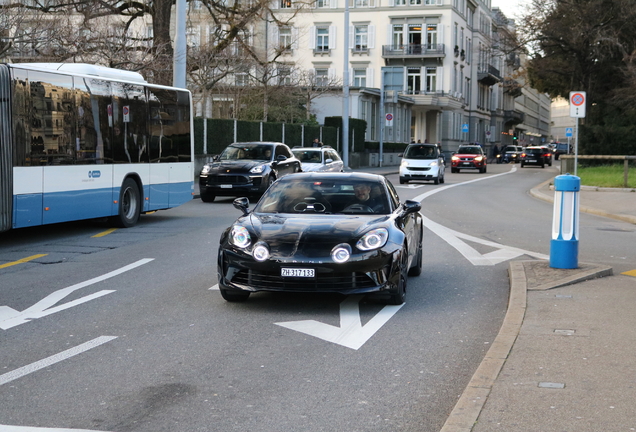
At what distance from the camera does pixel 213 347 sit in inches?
278

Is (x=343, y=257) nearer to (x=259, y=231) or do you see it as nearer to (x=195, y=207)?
(x=259, y=231)

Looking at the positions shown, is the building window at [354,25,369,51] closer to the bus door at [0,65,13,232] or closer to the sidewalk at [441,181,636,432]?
the bus door at [0,65,13,232]

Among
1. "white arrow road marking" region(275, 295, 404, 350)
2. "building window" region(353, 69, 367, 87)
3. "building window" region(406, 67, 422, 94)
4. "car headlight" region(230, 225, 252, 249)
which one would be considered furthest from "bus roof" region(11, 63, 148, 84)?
"building window" region(406, 67, 422, 94)

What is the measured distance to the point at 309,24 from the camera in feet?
274

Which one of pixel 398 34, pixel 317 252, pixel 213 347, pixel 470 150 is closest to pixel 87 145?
pixel 317 252

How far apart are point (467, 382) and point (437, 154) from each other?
106 feet

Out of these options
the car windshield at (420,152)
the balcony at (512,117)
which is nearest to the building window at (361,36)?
the balcony at (512,117)

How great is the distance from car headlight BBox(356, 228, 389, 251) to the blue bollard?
2.70 m

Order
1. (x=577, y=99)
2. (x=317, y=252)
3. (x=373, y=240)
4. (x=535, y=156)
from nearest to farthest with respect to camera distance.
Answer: (x=317, y=252), (x=373, y=240), (x=577, y=99), (x=535, y=156)

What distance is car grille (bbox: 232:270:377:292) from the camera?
331 inches

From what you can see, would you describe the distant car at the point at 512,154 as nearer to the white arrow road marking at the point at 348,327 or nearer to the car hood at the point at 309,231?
the car hood at the point at 309,231

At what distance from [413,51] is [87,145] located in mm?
69582

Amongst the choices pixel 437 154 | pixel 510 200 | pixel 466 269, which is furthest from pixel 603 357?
pixel 437 154

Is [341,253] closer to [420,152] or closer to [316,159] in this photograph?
[316,159]
